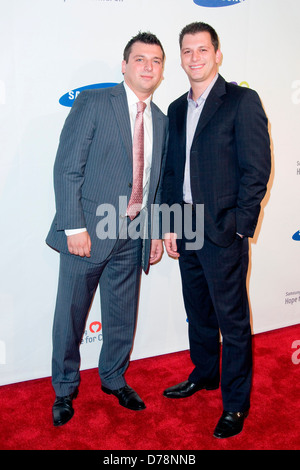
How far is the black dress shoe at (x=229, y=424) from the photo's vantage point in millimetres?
2145

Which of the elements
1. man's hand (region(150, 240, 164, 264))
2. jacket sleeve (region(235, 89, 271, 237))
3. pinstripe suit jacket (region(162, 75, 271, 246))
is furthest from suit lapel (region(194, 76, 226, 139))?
man's hand (region(150, 240, 164, 264))

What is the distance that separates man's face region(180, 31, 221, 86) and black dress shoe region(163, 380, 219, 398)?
67.1 inches

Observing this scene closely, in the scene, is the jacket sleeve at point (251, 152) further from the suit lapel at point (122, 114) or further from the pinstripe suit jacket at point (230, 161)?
the suit lapel at point (122, 114)

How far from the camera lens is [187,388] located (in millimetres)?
2535

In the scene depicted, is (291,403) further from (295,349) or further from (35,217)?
(35,217)

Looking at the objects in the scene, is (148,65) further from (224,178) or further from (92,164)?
(224,178)

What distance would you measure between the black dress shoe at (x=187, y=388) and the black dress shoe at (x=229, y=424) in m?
0.35

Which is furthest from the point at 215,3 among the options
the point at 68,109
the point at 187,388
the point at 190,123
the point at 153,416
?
the point at 153,416

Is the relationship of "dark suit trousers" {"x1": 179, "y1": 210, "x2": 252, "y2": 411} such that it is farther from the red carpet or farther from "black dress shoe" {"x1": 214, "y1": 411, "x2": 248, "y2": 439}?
the red carpet

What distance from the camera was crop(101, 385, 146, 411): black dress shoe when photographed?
7.80ft

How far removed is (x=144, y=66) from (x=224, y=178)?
0.68 meters

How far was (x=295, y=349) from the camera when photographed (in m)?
3.07

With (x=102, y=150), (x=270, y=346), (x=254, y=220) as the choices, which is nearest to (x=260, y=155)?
(x=254, y=220)

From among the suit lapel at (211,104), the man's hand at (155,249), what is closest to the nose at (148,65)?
the suit lapel at (211,104)
